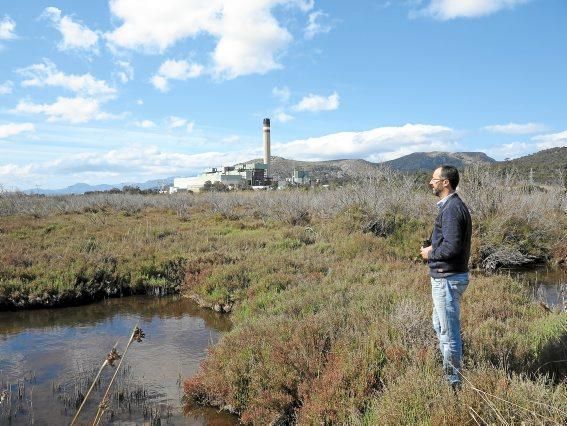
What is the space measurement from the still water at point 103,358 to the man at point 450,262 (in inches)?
122

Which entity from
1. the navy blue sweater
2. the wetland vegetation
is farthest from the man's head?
the wetland vegetation

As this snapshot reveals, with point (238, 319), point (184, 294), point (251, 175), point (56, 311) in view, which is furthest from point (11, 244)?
point (251, 175)

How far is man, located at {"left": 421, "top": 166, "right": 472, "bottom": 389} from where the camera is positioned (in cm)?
460

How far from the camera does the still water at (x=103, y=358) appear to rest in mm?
6160

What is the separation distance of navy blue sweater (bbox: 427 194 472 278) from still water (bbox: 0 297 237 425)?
3.51 metres

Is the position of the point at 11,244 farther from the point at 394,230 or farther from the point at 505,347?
the point at 505,347

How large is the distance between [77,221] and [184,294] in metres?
14.3

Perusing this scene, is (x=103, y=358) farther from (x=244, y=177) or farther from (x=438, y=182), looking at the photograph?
(x=244, y=177)

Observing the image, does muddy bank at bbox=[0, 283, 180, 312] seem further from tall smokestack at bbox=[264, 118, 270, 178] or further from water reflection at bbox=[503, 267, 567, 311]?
tall smokestack at bbox=[264, 118, 270, 178]

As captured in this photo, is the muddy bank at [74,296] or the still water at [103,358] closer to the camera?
the still water at [103,358]

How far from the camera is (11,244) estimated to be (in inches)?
628

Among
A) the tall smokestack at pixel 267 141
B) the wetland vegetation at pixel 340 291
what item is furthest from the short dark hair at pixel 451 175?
the tall smokestack at pixel 267 141

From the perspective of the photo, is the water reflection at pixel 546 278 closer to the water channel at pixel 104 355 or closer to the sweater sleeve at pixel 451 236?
the water channel at pixel 104 355

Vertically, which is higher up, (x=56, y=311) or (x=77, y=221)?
(x=77, y=221)
